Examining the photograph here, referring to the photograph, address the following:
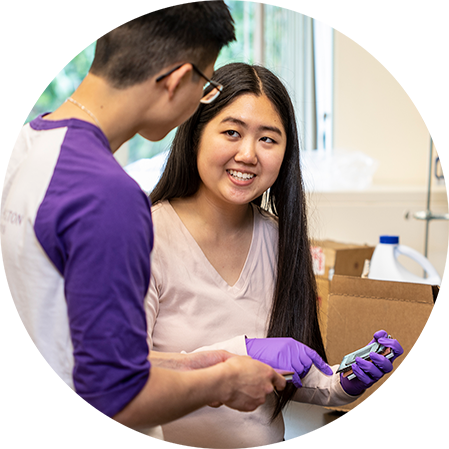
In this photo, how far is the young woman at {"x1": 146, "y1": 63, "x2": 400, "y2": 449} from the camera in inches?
49.0

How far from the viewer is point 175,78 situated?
77 cm

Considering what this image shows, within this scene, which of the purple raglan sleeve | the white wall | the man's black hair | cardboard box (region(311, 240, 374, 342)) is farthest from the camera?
the white wall

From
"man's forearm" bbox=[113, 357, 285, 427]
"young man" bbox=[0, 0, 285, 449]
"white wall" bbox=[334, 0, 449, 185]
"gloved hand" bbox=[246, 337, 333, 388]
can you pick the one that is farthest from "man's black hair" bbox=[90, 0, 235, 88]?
"white wall" bbox=[334, 0, 449, 185]

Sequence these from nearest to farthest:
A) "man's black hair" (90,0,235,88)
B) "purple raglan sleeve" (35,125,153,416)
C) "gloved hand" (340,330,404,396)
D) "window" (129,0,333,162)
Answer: "purple raglan sleeve" (35,125,153,416), "man's black hair" (90,0,235,88), "gloved hand" (340,330,404,396), "window" (129,0,333,162)

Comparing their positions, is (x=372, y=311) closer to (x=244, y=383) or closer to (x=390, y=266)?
(x=390, y=266)

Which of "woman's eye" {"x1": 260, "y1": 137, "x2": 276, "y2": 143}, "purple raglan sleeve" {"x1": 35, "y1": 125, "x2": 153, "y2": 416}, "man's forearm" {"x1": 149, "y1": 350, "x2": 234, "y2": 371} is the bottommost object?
"man's forearm" {"x1": 149, "y1": 350, "x2": 234, "y2": 371}

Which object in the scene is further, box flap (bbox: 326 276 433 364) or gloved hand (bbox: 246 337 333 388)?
box flap (bbox: 326 276 433 364)

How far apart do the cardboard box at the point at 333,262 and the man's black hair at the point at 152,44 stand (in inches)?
48.9

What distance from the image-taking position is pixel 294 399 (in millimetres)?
1356

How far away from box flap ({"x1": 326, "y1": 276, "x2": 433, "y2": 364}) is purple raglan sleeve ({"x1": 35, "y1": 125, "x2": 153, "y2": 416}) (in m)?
0.89

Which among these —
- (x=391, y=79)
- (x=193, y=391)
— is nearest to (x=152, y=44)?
(x=193, y=391)

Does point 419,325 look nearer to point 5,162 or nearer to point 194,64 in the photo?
point 194,64

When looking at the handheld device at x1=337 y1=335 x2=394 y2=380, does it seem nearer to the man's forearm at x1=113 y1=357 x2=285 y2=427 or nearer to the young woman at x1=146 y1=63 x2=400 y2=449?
the young woman at x1=146 y1=63 x2=400 y2=449

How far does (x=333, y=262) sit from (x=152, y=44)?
1.32 metres
